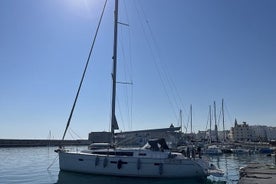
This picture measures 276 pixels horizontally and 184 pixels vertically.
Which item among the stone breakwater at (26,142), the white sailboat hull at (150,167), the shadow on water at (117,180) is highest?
the white sailboat hull at (150,167)

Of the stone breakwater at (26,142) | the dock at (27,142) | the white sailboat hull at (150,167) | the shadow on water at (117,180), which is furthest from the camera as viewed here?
the stone breakwater at (26,142)

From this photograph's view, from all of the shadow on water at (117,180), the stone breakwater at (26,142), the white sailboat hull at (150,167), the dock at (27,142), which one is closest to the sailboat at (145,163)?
the white sailboat hull at (150,167)

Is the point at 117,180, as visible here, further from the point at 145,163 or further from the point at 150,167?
the point at 150,167

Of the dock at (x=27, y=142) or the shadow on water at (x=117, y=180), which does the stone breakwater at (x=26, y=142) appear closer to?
the dock at (x=27, y=142)

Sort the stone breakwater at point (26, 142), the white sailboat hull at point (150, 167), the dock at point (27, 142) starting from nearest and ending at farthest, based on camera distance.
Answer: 1. the white sailboat hull at point (150, 167)
2. the dock at point (27, 142)
3. the stone breakwater at point (26, 142)

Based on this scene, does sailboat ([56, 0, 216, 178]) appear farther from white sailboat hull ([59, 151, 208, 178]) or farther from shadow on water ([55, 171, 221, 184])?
shadow on water ([55, 171, 221, 184])

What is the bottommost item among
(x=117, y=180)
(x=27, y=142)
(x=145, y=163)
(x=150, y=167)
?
(x=27, y=142)

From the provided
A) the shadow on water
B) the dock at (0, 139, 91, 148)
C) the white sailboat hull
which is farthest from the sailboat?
the dock at (0, 139, 91, 148)

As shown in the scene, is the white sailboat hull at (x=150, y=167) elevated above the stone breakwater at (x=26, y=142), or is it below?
above

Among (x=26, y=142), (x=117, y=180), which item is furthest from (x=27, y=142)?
(x=117, y=180)

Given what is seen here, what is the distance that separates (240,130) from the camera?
17450 centimetres

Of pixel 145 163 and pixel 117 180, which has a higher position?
pixel 145 163

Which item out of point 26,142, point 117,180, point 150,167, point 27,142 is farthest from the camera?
point 27,142

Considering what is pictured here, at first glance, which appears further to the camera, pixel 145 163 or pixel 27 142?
pixel 27 142
